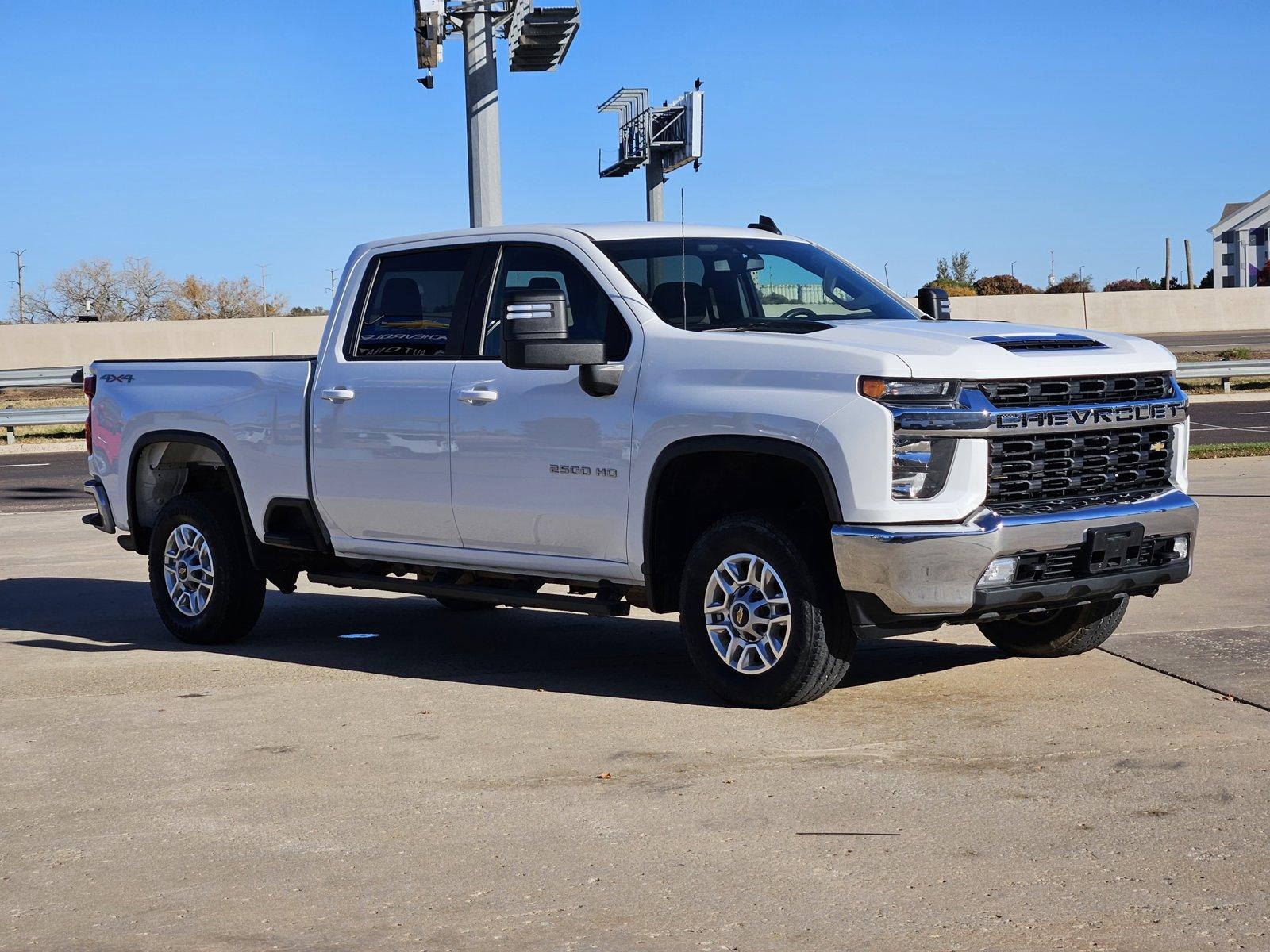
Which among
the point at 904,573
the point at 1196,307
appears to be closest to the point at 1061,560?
the point at 904,573

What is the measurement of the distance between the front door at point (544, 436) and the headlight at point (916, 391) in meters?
1.20

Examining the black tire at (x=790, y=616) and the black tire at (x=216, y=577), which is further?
the black tire at (x=216, y=577)

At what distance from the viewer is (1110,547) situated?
6332 millimetres

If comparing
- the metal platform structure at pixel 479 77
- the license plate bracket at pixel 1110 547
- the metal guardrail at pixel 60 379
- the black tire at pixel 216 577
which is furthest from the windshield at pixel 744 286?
the metal guardrail at pixel 60 379

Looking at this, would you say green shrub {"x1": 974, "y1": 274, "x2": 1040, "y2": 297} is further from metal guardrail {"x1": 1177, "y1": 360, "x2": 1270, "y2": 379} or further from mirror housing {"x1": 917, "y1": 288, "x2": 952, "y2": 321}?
mirror housing {"x1": 917, "y1": 288, "x2": 952, "y2": 321}

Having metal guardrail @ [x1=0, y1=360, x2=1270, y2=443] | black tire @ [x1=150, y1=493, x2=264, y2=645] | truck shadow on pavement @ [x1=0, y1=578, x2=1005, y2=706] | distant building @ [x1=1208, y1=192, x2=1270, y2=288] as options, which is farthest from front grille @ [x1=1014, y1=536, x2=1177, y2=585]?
distant building @ [x1=1208, y1=192, x2=1270, y2=288]

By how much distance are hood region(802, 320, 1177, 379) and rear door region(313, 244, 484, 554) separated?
1.94 metres

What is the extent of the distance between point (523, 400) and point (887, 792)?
270 centimetres

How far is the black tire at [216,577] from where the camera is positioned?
341 inches

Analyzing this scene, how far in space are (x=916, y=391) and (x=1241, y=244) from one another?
382 ft

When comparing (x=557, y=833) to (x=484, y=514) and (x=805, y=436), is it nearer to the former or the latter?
(x=805, y=436)

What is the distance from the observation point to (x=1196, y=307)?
211 feet

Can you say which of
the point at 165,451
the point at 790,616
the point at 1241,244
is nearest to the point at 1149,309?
the point at 1241,244

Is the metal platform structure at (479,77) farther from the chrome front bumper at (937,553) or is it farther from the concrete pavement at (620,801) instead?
the chrome front bumper at (937,553)
